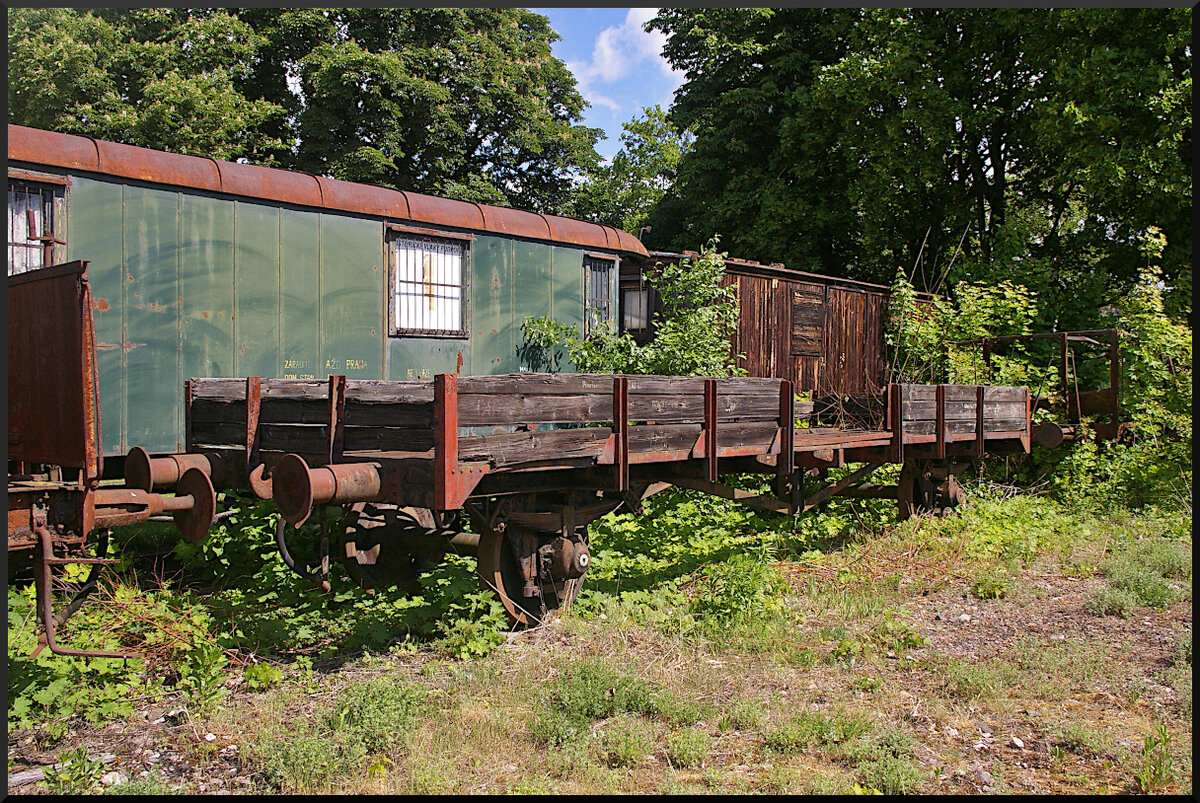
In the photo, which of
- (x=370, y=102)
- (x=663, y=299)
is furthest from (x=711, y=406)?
(x=370, y=102)

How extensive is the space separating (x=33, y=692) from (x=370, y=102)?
19053 mm

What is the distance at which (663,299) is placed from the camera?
37.1 ft

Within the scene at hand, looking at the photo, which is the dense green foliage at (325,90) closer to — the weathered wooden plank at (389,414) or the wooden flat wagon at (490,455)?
the wooden flat wagon at (490,455)

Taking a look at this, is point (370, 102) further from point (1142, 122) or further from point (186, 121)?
point (1142, 122)

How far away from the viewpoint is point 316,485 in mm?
4355

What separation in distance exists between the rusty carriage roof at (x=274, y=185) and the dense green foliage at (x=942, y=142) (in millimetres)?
9167

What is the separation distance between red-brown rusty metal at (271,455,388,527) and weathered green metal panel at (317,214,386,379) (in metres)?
3.91

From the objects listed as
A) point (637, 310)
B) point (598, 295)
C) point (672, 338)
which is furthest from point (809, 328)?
point (598, 295)

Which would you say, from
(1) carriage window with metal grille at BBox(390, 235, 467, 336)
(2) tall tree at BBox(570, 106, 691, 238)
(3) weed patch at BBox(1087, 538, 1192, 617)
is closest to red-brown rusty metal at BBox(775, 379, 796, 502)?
(3) weed patch at BBox(1087, 538, 1192, 617)

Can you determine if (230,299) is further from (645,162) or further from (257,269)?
(645,162)

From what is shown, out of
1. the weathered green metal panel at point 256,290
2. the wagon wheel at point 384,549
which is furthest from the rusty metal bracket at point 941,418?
the weathered green metal panel at point 256,290

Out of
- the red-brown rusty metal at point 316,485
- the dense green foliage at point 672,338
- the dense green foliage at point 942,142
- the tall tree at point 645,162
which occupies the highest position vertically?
the tall tree at point 645,162

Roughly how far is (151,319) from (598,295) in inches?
207

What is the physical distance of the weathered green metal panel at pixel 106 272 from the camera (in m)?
6.79
